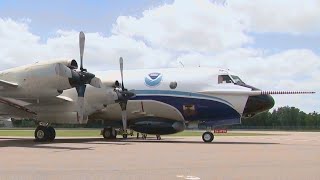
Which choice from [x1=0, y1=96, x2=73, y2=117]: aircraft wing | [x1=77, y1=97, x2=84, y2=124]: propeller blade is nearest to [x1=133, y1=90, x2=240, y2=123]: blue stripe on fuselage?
[x1=77, y1=97, x2=84, y2=124]: propeller blade

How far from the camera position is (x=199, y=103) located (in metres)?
27.1

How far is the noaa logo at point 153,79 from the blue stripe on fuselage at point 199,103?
516 mm

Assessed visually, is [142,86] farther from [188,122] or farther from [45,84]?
[45,84]

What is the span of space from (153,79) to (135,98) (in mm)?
1661

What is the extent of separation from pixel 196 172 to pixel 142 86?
17616 mm

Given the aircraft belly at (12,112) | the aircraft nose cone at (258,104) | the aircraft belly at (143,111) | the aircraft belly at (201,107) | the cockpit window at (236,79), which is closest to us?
the aircraft nose cone at (258,104)

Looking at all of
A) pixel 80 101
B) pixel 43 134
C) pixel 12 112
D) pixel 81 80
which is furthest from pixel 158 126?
pixel 12 112

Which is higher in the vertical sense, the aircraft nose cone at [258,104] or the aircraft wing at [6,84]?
the aircraft wing at [6,84]

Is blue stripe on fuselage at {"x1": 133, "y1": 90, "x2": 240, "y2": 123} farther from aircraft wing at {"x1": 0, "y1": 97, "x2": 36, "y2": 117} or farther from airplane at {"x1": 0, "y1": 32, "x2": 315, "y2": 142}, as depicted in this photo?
aircraft wing at {"x1": 0, "y1": 97, "x2": 36, "y2": 117}

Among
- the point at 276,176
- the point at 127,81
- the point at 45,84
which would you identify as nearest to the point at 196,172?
the point at 276,176

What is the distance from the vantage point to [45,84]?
22.4m

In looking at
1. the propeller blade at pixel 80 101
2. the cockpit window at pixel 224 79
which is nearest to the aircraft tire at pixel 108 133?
the propeller blade at pixel 80 101

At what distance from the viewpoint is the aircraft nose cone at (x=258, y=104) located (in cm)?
2594

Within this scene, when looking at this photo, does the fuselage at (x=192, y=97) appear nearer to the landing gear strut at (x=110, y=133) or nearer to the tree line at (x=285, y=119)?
the landing gear strut at (x=110, y=133)
